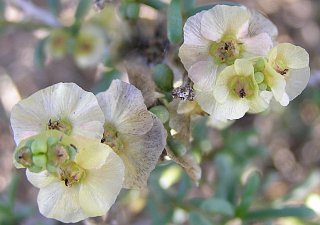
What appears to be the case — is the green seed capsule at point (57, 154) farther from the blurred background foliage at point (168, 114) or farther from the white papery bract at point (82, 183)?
the blurred background foliage at point (168, 114)

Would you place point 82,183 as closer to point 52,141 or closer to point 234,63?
point 52,141

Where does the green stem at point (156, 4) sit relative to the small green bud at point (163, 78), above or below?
above

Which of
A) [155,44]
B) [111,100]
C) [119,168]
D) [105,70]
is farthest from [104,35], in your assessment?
[119,168]

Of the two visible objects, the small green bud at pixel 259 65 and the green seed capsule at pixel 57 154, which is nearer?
the green seed capsule at pixel 57 154

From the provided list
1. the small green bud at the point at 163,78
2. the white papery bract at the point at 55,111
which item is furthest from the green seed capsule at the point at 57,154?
the small green bud at the point at 163,78

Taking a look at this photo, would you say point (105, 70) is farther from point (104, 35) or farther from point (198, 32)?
point (198, 32)

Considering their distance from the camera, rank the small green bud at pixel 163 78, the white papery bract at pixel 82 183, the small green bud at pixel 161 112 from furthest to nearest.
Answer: the small green bud at pixel 163 78 < the small green bud at pixel 161 112 < the white papery bract at pixel 82 183

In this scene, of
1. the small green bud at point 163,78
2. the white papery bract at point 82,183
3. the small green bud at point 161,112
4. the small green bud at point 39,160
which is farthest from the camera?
the small green bud at point 163,78
